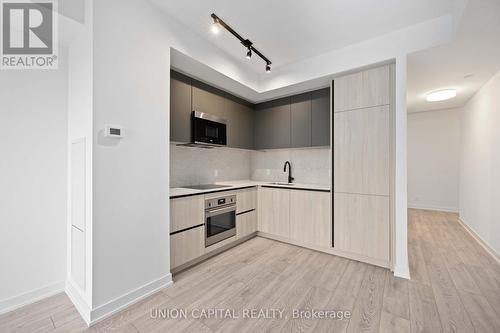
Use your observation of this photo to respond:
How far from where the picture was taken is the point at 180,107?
2.56 meters

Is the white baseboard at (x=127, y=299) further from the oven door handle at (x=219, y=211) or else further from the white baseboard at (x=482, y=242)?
the white baseboard at (x=482, y=242)

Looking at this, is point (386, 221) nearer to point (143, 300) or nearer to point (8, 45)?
point (143, 300)

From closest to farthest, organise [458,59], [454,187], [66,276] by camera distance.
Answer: [66,276], [458,59], [454,187]

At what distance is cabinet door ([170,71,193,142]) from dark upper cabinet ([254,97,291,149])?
1.48m

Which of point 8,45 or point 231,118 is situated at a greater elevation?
point 8,45

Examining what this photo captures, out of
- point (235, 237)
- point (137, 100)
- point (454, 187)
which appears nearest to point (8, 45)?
point (137, 100)

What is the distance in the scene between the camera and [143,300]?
6.13 ft

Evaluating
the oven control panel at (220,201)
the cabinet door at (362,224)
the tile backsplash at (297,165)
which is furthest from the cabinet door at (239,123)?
the cabinet door at (362,224)

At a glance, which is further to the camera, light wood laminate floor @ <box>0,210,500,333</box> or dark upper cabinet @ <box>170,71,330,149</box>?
dark upper cabinet @ <box>170,71,330,149</box>

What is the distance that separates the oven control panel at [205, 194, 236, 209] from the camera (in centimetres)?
260

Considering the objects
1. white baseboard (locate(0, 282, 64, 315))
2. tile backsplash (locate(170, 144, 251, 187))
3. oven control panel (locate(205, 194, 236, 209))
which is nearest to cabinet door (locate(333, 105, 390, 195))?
oven control panel (locate(205, 194, 236, 209))

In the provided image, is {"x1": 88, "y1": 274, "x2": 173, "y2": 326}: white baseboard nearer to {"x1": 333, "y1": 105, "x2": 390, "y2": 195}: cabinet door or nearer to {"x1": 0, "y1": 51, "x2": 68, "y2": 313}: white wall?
{"x1": 0, "y1": 51, "x2": 68, "y2": 313}: white wall

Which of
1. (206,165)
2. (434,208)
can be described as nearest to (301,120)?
(206,165)

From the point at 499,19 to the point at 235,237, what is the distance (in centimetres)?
346
